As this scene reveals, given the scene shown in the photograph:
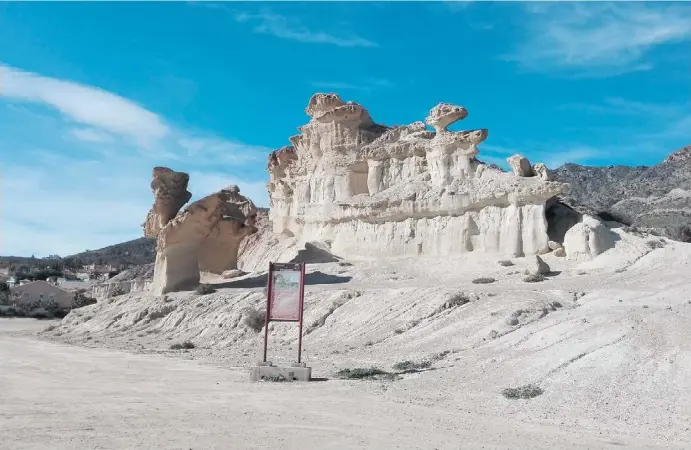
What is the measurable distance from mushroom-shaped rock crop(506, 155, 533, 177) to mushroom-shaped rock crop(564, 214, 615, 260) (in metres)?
4.95

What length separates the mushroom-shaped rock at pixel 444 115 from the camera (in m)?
37.0

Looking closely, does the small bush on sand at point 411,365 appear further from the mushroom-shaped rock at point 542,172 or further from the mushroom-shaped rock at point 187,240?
the mushroom-shaped rock at point 187,240

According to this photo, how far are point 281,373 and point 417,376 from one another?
9.49ft

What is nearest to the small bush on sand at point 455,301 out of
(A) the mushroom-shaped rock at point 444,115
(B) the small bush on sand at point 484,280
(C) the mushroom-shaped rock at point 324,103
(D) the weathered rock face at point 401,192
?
(B) the small bush on sand at point 484,280

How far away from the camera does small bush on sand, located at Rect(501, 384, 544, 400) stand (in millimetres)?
11062

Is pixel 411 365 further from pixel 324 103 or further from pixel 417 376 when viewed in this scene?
pixel 324 103

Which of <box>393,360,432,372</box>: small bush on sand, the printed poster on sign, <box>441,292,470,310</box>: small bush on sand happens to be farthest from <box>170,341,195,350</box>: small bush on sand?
<box>393,360,432,372</box>: small bush on sand

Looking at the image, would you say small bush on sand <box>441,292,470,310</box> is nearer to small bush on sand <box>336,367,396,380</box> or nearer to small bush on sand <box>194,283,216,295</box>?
small bush on sand <box>336,367,396,380</box>

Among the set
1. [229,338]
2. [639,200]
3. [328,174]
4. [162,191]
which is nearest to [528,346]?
[229,338]

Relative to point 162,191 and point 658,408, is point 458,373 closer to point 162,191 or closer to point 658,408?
point 658,408

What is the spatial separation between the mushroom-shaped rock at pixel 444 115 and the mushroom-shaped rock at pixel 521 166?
5.03 meters

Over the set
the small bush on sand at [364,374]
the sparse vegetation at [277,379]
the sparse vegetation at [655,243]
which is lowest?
the sparse vegetation at [277,379]

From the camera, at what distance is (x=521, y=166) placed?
33062 millimetres

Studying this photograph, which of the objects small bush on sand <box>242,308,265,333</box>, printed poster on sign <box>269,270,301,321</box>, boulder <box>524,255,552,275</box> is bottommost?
small bush on sand <box>242,308,265,333</box>
